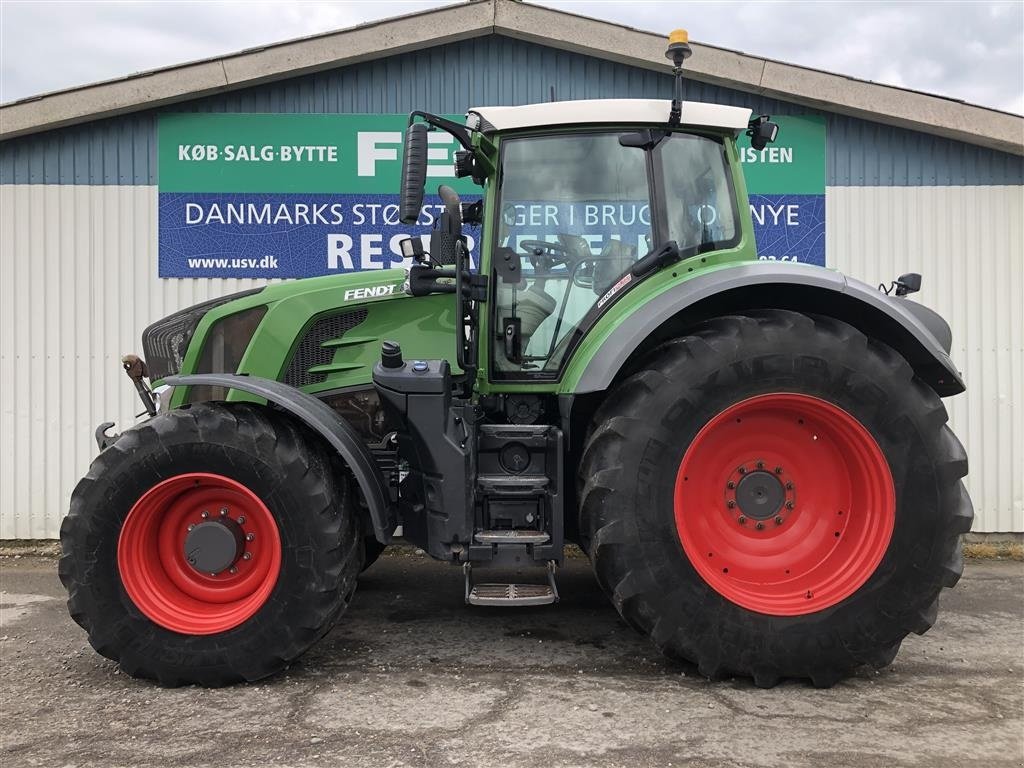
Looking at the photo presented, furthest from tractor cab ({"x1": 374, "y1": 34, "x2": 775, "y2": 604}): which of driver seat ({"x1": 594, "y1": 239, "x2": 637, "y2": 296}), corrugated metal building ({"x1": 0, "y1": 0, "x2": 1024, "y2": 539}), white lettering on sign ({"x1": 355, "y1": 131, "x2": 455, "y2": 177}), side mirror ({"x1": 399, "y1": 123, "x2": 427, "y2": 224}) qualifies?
corrugated metal building ({"x1": 0, "y1": 0, "x2": 1024, "y2": 539})

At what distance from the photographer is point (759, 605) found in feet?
10.5

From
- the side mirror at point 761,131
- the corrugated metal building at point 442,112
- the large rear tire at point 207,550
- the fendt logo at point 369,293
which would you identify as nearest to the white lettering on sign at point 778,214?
the corrugated metal building at point 442,112

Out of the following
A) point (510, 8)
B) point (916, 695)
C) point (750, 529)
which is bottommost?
→ point (916, 695)

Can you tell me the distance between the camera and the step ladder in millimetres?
3301

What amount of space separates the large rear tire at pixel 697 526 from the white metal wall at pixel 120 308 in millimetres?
3364

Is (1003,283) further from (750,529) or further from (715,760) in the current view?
(715,760)

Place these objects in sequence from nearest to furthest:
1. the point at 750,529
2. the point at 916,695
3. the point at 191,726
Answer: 1. the point at 191,726
2. the point at 916,695
3. the point at 750,529

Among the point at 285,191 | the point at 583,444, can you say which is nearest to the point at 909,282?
the point at 583,444

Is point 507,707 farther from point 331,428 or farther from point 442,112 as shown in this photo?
point 442,112

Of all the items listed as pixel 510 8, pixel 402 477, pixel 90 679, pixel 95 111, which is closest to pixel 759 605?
pixel 402 477

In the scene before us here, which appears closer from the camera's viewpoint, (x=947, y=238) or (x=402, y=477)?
(x=402, y=477)

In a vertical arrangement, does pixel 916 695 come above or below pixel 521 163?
below

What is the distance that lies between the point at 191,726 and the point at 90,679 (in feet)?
2.66

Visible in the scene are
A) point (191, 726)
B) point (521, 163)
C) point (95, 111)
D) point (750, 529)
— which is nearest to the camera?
point (191, 726)
